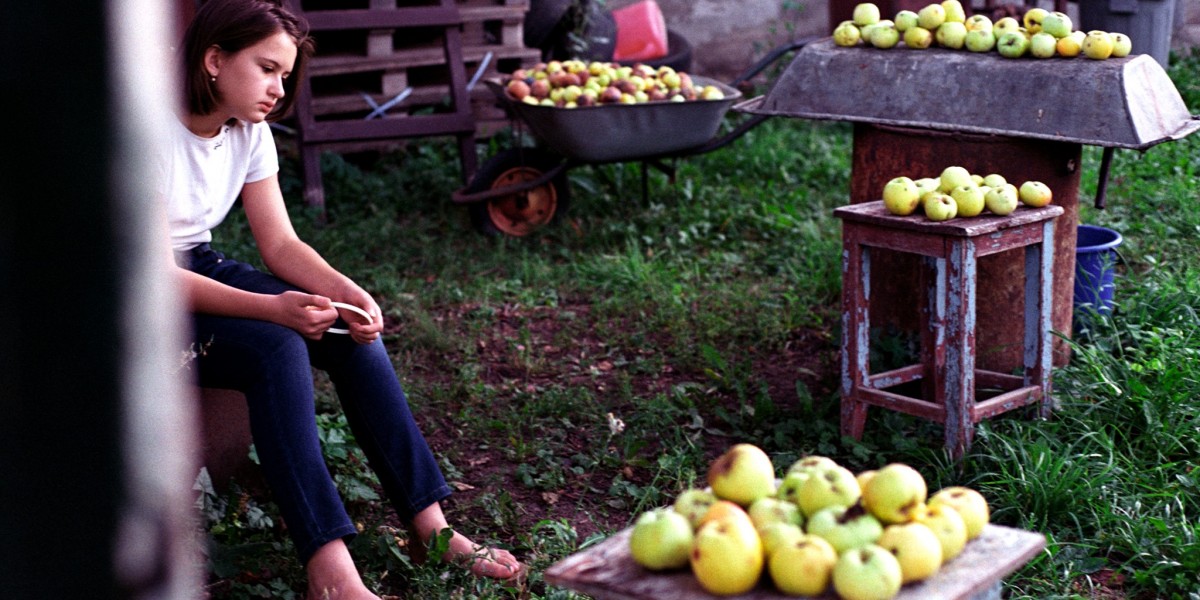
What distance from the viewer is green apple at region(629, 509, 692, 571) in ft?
5.58

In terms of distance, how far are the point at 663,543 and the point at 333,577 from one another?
1.22 meters

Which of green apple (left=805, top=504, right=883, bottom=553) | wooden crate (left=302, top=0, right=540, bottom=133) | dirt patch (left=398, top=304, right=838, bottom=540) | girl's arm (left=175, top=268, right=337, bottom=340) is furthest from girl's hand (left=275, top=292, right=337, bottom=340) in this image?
wooden crate (left=302, top=0, right=540, bottom=133)

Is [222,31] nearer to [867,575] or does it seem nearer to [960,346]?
[867,575]

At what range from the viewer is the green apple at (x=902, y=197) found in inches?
134

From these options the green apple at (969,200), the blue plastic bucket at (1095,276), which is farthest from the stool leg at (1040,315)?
the blue plastic bucket at (1095,276)

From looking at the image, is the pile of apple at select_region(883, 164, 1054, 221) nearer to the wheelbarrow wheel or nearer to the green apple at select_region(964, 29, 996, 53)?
the green apple at select_region(964, 29, 996, 53)

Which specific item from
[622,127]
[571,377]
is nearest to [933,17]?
[571,377]

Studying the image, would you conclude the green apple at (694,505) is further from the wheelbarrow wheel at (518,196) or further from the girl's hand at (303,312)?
the wheelbarrow wheel at (518,196)

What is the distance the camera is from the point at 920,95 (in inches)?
153

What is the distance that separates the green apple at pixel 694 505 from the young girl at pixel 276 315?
1.11m

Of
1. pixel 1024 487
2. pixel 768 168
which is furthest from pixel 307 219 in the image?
pixel 1024 487

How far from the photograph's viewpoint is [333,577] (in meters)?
2.67

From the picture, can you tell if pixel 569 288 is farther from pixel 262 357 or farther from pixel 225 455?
pixel 262 357

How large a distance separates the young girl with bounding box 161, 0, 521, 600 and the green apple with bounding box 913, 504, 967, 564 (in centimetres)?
140
